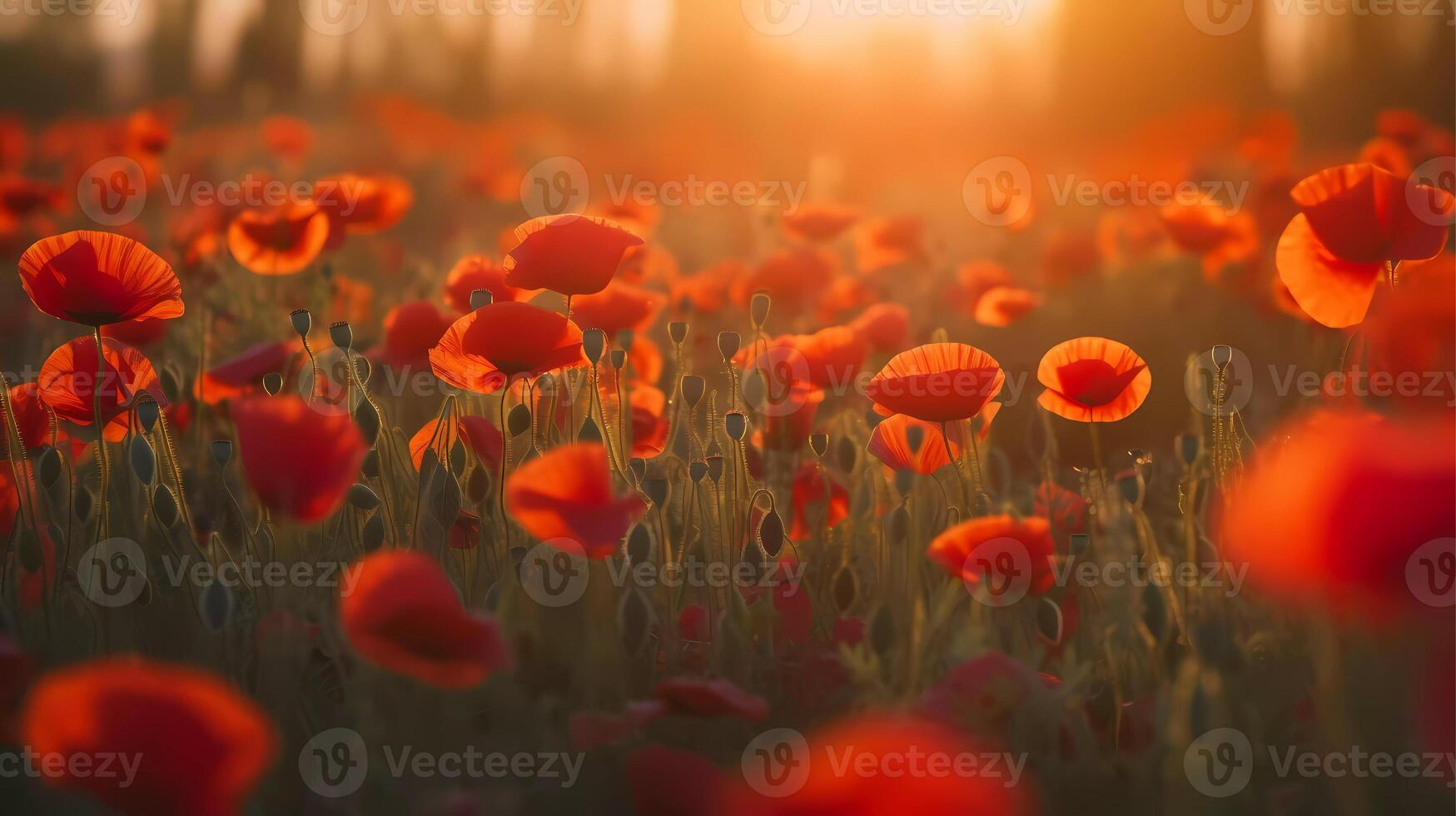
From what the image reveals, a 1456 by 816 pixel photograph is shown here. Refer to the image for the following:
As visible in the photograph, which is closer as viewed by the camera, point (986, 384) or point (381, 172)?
point (986, 384)

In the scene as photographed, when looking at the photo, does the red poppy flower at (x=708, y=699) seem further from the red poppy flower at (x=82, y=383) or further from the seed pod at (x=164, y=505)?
the red poppy flower at (x=82, y=383)

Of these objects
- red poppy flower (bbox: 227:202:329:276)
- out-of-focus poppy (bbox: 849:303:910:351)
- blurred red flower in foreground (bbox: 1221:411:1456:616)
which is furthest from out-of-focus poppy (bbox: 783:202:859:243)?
blurred red flower in foreground (bbox: 1221:411:1456:616)

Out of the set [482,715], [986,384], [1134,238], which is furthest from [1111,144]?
[482,715]

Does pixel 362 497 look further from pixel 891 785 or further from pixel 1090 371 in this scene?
→ pixel 1090 371

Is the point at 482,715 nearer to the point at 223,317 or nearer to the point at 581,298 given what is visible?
the point at 581,298

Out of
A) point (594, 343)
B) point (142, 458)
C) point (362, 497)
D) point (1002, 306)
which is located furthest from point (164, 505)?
point (1002, 306)

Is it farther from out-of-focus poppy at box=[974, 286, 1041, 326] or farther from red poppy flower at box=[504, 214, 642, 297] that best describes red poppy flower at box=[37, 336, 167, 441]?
out-of-focus poppy at box=[974, 286, 1041, 326]

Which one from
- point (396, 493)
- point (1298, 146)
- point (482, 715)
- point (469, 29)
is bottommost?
point (482, 715)

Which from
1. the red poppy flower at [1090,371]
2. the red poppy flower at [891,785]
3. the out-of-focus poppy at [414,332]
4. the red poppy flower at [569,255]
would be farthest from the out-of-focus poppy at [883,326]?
the red poppy flower at [891,785]
